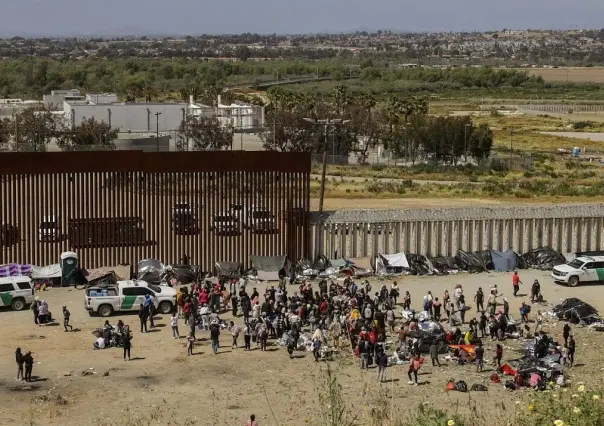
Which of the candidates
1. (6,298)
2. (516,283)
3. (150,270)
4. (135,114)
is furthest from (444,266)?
(135,114)

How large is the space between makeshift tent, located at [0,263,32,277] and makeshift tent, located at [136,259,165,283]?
12.1 ft

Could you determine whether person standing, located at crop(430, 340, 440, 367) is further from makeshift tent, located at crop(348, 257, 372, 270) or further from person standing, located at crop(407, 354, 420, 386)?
makeshift tent, located at crop(348, 257, 372, 270)

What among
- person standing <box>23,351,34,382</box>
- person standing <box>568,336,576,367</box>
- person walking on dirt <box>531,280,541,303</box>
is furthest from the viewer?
person walking on dirt <box>531,280,541,303</box>

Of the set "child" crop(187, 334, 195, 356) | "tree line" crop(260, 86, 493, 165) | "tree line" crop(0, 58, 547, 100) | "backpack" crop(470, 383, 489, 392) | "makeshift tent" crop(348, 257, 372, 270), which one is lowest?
"backpack" crop(470, 383, 489, 392)

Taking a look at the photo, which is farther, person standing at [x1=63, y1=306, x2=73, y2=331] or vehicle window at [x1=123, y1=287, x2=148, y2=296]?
vehicle window at [x1=123, y1=287, x2=148, y2=296]

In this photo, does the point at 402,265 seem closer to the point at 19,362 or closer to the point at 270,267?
the point at 270,267

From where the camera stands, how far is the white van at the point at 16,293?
32.0 meters

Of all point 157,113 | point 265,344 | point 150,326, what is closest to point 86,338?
point 150,326

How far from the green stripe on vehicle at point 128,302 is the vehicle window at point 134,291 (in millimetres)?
→ 122

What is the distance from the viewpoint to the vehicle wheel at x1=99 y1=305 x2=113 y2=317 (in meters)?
31.5

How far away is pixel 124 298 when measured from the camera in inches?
1248

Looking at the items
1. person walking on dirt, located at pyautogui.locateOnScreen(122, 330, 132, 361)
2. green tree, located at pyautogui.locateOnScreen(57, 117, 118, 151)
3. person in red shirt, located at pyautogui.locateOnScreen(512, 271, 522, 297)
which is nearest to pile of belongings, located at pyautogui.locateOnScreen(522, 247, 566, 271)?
person in red shirt, located at pyautogui.locateOnScreen(512, 271, 522, 297)

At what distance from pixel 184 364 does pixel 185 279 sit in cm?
892

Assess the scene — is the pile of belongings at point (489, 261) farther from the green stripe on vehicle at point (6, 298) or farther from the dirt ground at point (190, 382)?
the green stripe on vehicle at point (6, 298)
